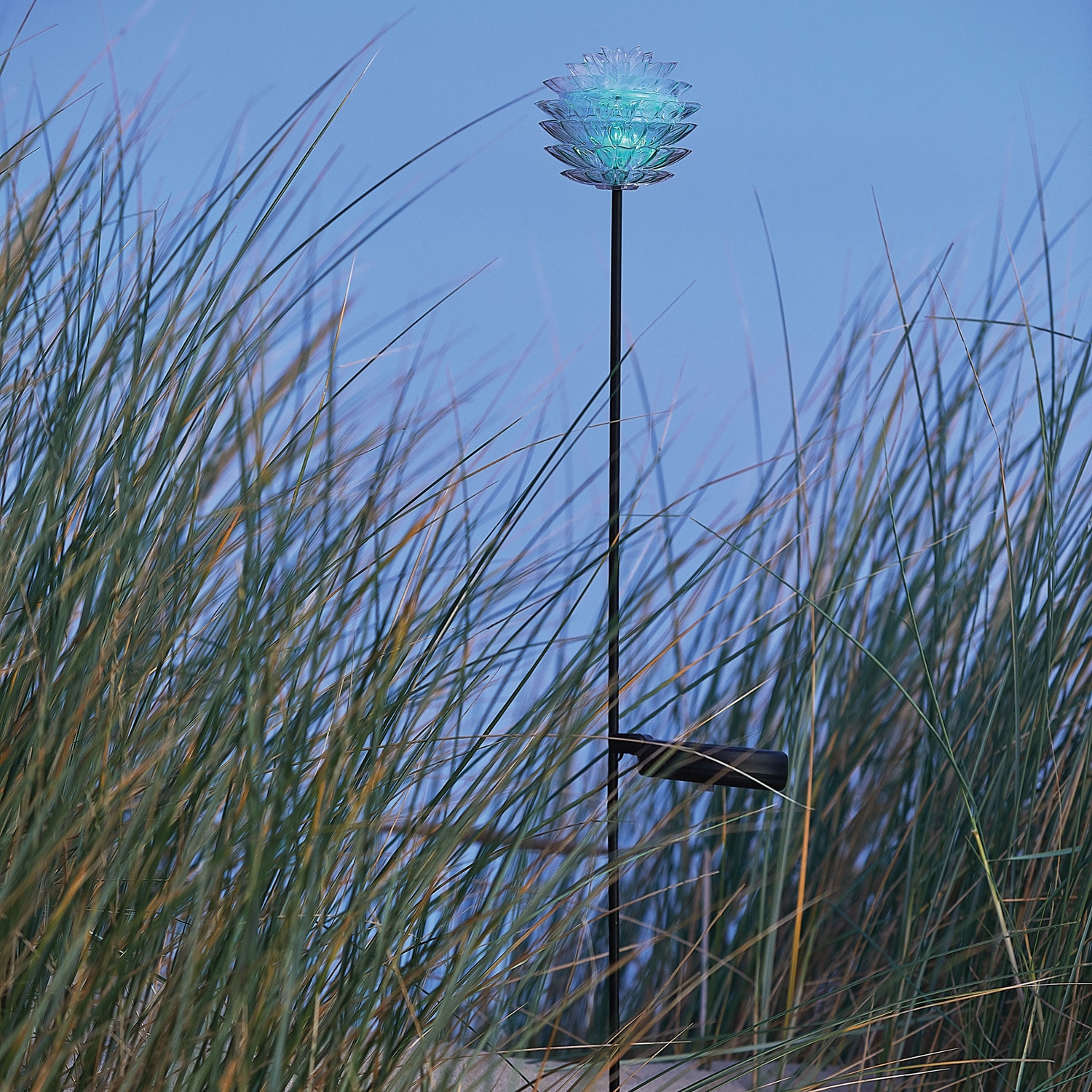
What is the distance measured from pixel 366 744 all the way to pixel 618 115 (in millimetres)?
825

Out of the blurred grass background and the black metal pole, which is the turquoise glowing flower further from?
the blurred grass background

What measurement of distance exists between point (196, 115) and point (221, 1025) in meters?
3.23

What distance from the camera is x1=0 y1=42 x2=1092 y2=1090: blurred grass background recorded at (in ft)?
2.39

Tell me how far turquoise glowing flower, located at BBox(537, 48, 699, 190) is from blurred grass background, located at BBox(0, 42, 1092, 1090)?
327mm

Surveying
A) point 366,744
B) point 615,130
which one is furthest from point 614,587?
point 615,130

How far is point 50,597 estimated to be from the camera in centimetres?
86

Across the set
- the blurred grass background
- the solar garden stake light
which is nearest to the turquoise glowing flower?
the solar garden stake light

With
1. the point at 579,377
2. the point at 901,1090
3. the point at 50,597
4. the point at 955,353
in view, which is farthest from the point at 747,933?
the point at 579,377

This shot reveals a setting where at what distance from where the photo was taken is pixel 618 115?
4.32 feet

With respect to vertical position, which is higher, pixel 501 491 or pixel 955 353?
pixel 955 353

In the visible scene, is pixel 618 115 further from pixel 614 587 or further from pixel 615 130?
pixel 614 587

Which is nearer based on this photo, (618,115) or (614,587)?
(614,587)

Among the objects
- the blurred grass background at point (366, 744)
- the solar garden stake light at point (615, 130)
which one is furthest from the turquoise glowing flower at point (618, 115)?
the blurred grass background at point (366, 744)

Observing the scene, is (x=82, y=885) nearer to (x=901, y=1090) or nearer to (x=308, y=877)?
(x=308, y=877)
